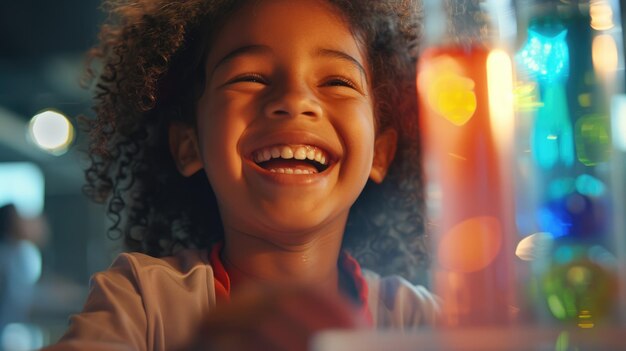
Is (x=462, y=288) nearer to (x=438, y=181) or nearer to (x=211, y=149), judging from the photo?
(x=438, y=181)

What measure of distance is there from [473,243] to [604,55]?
7.0 inches

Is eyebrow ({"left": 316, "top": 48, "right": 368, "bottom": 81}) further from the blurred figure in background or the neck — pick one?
the blurred figure in background

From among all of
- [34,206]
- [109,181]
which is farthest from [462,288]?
[34,206]

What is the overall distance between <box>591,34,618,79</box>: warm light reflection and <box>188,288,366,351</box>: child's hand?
0.94 ft

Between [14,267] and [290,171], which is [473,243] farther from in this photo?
[14,267]

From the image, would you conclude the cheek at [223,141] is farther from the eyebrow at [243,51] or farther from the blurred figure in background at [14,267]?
the blurred figure in background at [14,267]

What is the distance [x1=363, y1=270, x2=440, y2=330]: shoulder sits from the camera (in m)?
0.48

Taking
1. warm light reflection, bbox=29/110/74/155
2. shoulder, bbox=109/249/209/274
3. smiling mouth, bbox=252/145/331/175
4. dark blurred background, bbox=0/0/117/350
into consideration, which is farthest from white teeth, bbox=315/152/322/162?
dark blurred background, bbox=0/0/117/350

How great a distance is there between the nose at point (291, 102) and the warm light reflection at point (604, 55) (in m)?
0.20

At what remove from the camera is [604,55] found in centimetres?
49

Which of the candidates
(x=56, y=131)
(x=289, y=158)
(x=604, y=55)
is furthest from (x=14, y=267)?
(x=604, y=55)

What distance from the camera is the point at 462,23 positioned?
0.44m

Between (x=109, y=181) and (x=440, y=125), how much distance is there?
31 centimetres

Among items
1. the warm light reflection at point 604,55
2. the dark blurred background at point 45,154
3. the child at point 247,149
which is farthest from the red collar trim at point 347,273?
the dark blurred background at point 45,154
